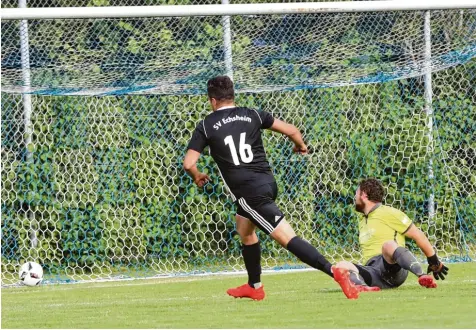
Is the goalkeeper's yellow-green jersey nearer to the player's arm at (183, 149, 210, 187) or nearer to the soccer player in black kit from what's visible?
the soccer player in black kit

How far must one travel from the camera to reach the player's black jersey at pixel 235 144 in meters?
8.64

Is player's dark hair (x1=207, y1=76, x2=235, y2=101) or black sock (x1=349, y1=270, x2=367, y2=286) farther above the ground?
player's dark hair (x1=207, y1=76, x2=235, y2=101)

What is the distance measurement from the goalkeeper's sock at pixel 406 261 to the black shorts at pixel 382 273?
228mm

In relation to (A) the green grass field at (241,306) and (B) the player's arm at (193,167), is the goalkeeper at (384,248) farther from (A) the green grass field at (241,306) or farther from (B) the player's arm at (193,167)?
(B) the player's arm at (193,167)

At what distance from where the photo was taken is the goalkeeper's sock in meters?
8.81

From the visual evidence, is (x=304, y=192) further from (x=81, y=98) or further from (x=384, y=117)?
(x=81, y=98)

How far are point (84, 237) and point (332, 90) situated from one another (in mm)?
3242

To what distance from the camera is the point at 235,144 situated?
28.4 ft

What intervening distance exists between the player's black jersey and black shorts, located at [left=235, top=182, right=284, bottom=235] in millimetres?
45

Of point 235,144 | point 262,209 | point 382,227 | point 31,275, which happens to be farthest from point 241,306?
point 31,275

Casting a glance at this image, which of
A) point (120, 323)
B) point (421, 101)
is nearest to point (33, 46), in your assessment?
point (421, 101)

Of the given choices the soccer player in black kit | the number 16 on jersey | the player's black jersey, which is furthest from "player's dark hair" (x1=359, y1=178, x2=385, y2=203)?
the number 16 on jersey

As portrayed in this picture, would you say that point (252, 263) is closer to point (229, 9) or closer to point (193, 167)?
point (193, 167)

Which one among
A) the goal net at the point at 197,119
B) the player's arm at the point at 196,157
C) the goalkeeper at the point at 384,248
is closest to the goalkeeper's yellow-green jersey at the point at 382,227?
the goalkeeper at the point at 384,248
